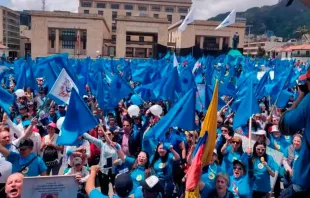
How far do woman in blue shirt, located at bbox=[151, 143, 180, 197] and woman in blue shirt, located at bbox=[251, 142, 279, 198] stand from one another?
1113 mm

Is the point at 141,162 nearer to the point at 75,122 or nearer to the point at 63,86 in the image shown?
the point at 75,122

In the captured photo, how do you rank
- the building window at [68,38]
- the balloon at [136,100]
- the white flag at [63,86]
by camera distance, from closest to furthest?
the white flag at [63,86]
the balloon at [136,100]
the building window at [68,38]

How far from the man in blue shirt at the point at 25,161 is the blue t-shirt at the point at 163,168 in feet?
4.99

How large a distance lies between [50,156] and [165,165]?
1676mm

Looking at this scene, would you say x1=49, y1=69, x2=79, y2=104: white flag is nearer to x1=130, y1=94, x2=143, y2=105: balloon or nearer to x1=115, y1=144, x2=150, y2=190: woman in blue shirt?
x1=115, y1=144, x2=150, y2=190: woman in blue shirt

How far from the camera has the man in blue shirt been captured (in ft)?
15.5

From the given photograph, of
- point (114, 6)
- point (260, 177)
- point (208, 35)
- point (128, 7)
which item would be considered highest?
point (128, 7)

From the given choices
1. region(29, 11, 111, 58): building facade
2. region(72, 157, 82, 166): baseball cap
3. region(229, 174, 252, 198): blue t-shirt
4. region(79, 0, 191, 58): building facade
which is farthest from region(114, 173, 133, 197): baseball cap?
region(79, 0, 191, 58): building facade

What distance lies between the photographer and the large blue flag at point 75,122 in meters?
5.67

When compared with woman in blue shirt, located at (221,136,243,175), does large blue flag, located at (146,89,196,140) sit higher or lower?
higher

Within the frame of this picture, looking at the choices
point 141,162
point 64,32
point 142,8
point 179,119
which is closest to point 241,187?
point 141,162

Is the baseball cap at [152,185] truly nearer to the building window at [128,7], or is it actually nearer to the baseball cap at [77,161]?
the baseball cap at [77,161]

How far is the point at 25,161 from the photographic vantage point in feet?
15.9

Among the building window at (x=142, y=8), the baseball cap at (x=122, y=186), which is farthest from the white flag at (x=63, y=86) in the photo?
the building window at (x=142, y=8)
